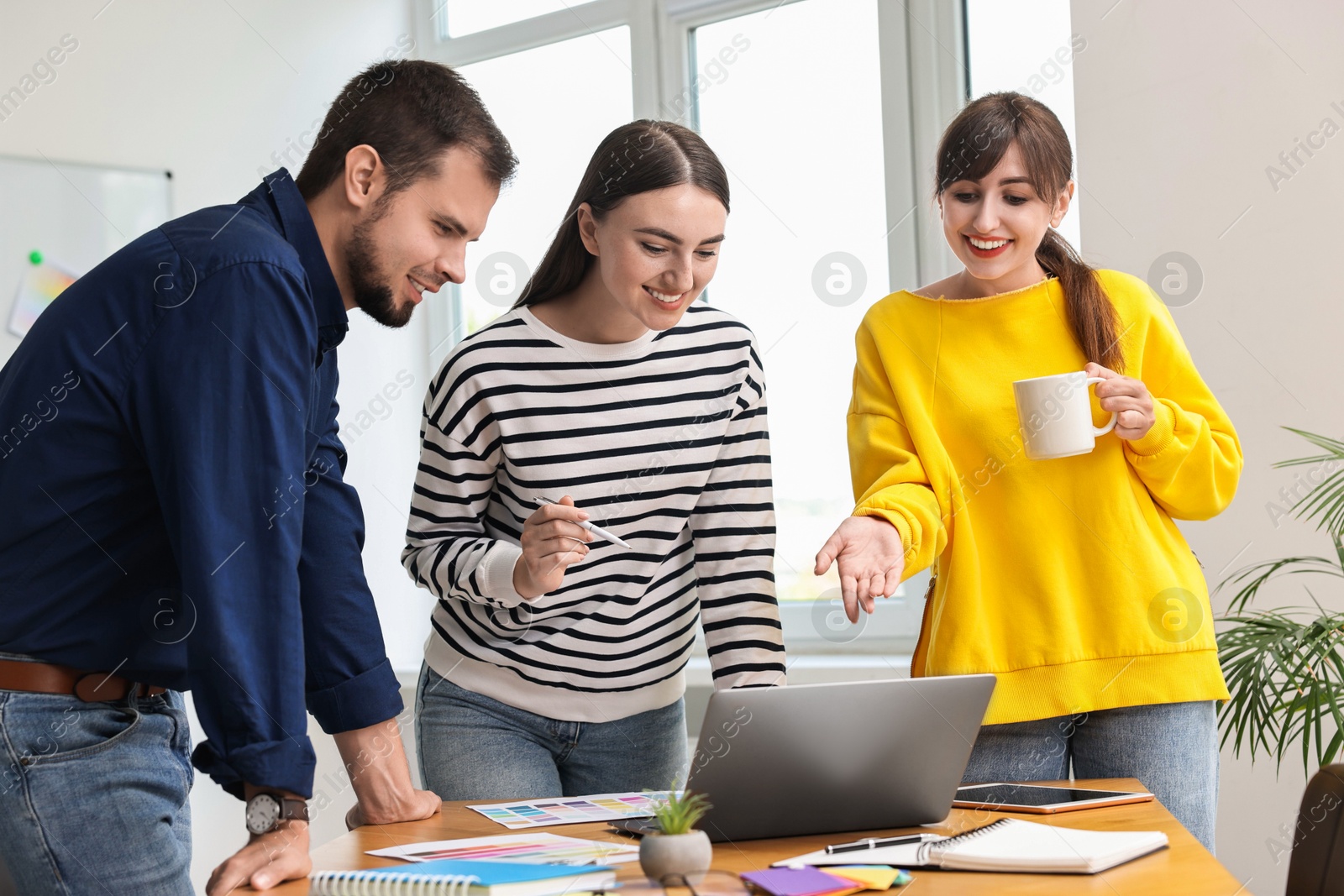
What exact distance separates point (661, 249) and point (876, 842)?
0.85m

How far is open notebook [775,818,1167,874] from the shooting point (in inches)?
39.4

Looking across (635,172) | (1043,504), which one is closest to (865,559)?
(1043,504)

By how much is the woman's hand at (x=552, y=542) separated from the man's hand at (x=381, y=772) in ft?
0.82

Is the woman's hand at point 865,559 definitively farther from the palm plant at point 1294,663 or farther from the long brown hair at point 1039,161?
the palm plant at point 1294,663

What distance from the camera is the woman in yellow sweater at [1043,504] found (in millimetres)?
1439

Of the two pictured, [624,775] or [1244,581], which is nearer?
[624,775]

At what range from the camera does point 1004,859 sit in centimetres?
101

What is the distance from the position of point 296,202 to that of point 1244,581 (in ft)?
5.97

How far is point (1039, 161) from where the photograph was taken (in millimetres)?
1514

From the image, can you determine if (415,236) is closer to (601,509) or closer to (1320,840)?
(601,509)

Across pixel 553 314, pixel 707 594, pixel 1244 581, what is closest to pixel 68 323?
pixel 553 314

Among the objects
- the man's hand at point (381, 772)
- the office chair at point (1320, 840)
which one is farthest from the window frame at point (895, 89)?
the man's hand at point (381, 772)

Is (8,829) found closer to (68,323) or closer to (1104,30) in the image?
(68,323)

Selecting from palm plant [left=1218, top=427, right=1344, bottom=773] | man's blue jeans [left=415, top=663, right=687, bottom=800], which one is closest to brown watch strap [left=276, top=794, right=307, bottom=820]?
man's blue jeans [left=415, top=663, right=687, bottom=800]
